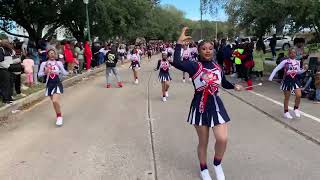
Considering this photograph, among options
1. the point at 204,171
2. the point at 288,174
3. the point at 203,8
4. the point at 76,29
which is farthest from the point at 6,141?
the point at 76,29

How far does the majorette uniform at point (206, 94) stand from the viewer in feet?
20.5

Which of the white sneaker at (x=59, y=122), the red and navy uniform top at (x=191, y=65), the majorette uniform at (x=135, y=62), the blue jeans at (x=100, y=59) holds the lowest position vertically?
the blue jeans at (x=100, y=59)

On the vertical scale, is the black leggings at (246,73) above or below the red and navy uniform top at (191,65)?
below

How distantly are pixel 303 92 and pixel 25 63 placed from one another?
9346 millimetres

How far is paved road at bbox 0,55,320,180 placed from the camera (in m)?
6.99

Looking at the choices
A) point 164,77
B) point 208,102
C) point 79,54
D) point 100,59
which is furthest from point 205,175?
point 100,59

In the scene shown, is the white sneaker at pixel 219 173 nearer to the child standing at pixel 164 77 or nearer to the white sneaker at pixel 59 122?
the white sneaker at pixel 59 122

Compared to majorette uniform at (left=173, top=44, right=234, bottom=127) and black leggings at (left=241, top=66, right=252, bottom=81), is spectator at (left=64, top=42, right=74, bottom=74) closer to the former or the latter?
black leggings at (left=241, top=66, right=252, bottom=81)

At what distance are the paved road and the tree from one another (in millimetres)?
20813

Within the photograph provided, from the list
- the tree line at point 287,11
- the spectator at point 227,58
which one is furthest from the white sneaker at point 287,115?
the spectator at point 227,58

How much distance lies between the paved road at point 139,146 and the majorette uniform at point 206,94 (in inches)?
35.2

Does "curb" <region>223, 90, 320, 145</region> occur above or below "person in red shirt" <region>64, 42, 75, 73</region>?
below

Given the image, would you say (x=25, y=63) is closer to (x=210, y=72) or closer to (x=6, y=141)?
(x=6, y=141)

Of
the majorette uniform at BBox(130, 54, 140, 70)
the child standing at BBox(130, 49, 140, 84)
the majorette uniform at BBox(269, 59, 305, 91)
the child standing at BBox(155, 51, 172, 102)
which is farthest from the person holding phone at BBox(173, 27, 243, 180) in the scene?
the majorette uniform at BBox(130, 54, 140, 70)
